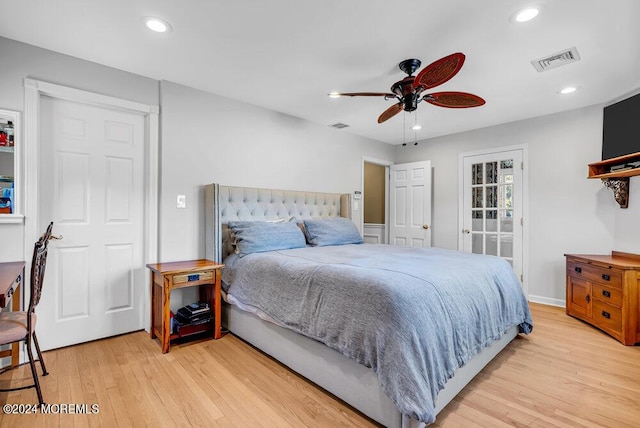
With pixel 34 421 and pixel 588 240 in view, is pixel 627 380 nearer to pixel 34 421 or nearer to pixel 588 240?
pixel 588 240

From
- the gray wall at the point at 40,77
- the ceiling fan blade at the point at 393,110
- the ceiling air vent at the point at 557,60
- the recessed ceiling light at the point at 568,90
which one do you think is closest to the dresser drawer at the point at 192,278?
the gray wall at the point at 40,77

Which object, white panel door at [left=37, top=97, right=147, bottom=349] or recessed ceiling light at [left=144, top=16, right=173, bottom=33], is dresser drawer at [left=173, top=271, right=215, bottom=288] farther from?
recessed ceiling light at [left=144, top=16, right=173, bottom=33]

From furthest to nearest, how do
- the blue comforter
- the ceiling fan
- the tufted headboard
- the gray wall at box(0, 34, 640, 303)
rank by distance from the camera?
the tufted headboard, the gray wall at box(0, 34, 640, 303), the ceiling fan, the blue comforter

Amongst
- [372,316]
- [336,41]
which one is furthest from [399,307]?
[336,41]

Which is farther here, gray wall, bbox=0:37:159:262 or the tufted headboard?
the tufted headboard

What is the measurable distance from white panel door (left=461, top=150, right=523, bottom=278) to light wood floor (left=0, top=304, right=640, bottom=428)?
1747 millimetres

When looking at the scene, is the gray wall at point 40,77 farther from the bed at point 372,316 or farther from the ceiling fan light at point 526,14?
the ceiling fan light at point 526,14

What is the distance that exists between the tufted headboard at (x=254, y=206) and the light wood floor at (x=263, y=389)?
A: 101 centimetres

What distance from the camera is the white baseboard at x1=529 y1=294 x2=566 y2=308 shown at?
12.6 ft

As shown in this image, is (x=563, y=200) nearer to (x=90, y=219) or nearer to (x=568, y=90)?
(x=568, y=90)

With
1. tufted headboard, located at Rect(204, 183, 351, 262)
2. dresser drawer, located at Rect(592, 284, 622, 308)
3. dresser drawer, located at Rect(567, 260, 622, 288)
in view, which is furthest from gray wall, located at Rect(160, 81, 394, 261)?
dresser drawer, located at Rect(592, 284, 622, 308)

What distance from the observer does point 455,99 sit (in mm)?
2412

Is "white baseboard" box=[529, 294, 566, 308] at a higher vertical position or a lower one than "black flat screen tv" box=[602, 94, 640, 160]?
lower

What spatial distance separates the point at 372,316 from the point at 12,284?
1.93 metres
